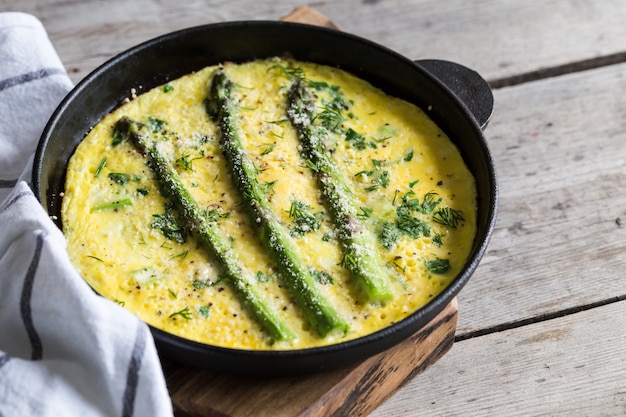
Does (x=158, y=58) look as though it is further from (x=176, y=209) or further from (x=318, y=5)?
(x=318, y=5)

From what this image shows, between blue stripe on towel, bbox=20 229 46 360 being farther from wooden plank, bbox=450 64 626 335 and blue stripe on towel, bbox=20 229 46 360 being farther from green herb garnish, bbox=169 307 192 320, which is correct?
wooden plank, bbox=450 64 626 335

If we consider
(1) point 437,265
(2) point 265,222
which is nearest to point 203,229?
(2) point 265,222

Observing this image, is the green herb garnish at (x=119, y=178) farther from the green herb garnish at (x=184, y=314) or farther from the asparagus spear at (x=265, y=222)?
the green herb garnish at (x=184, y=314)

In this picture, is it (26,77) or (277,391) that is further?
(26,77)

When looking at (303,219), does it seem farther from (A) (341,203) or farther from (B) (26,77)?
(B) (26,77)

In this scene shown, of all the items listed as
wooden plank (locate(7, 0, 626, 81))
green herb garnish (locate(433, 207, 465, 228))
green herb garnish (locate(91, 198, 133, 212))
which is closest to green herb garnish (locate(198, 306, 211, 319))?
green herb garnish (locate(91, 198, 133, 212))

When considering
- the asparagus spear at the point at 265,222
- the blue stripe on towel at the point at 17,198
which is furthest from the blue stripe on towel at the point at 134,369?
the blue stripe on towel at the point at 17,198
